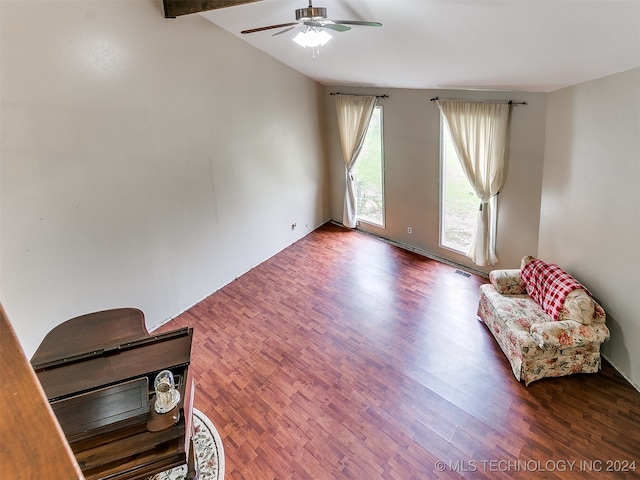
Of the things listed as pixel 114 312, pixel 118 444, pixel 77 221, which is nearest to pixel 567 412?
pixel 118 444

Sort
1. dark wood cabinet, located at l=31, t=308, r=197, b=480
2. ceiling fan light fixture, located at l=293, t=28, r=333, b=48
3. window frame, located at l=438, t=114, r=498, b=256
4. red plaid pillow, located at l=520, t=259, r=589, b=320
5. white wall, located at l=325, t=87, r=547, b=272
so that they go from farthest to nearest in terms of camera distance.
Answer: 1. window frame, located at l=438, t=114, r=498, b=256
2. white wall, located at l=325, t=87, r=547, b=272
3. red plaid pillow, located at l=520, t=259, r=589, b=320
4. ceiling fan light fixture, located at l=293, t=28, r=333, b=48
5. dark wood cabinet, located at l=31, t=308, r=197, b=480

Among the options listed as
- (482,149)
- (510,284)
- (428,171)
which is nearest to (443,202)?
(428,171)

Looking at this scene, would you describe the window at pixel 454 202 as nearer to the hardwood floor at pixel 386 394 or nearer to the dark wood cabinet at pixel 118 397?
the hardwood floor at pixel 386 394

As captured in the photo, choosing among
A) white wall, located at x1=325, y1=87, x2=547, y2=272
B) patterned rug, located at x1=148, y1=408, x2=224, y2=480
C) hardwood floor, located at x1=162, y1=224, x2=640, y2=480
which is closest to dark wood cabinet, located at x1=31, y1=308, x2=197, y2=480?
patterned rug, located at x1=148, y1=408, x2=224, y2=480

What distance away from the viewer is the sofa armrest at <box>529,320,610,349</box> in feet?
12.3

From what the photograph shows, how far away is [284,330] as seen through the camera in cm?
495

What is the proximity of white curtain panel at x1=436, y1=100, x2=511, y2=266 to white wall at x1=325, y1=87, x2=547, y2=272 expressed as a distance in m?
0.11

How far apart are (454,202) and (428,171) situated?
1.95ft

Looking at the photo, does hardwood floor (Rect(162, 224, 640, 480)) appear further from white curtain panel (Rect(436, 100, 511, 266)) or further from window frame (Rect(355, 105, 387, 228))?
window frame (Rect(355, 105, 387, 228))

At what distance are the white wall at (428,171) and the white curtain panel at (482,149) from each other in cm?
11

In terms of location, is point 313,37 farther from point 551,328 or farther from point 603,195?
point 551,328

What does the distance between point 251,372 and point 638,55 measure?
4.30 meters

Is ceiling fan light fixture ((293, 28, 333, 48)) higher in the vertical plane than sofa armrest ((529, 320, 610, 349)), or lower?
Result: higher

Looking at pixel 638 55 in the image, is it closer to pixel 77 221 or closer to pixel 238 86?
pixel 238 86
